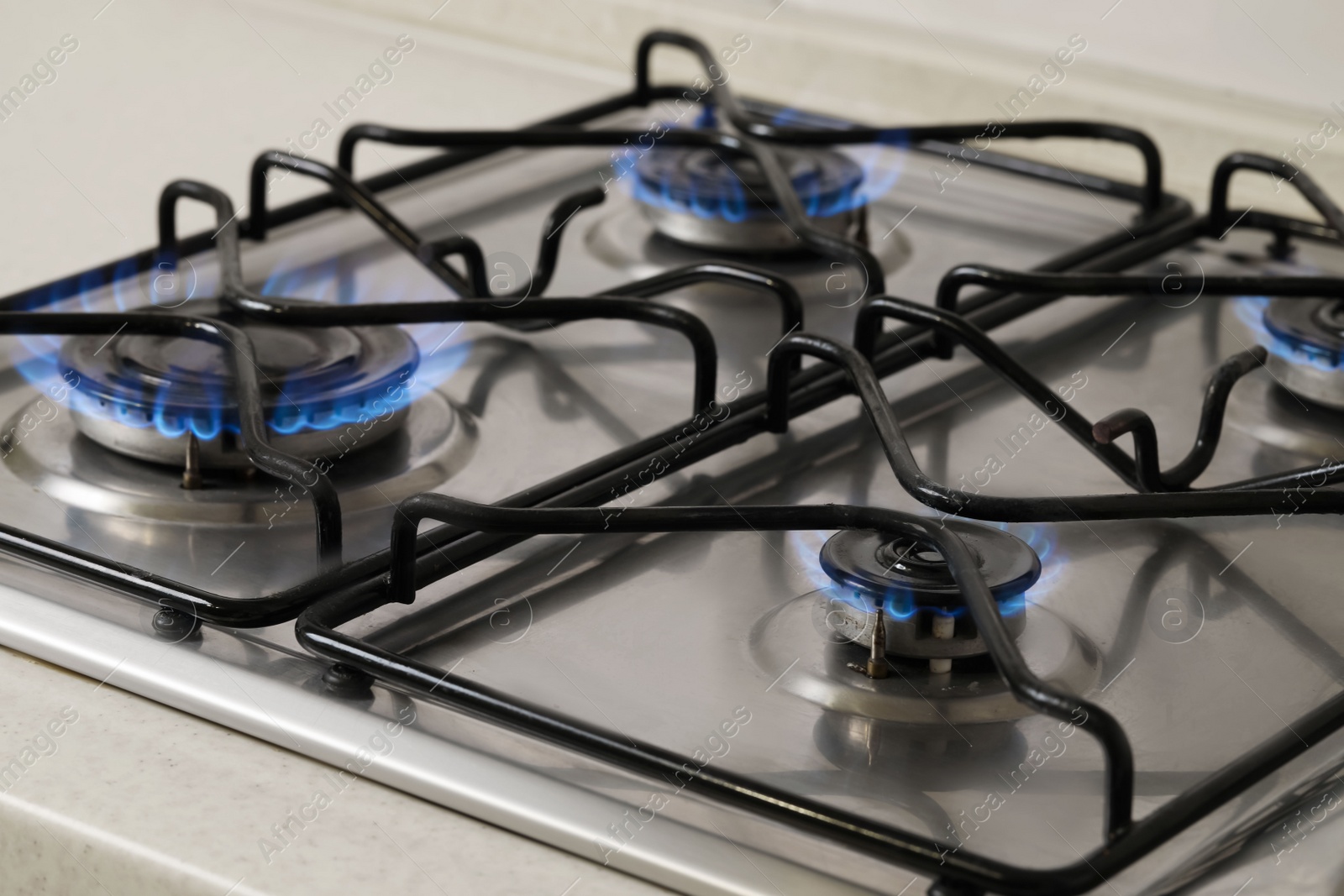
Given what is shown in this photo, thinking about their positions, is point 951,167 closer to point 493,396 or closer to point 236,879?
point 493,396

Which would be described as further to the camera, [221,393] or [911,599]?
[221,393]

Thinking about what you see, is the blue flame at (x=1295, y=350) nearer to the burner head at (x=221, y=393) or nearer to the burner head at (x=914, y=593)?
the burner head at (x=914, y=593)

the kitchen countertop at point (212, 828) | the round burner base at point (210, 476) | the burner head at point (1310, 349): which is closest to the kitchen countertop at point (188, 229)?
the kitchen countertop at point (212, 828)

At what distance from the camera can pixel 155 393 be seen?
69 centimetres

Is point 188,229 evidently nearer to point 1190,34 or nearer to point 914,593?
point 914,593

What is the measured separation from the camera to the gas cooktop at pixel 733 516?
501 millimetres

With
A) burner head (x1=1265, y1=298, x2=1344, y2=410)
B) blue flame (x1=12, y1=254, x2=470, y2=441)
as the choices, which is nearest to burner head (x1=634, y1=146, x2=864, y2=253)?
blue flame (x1=12, y1=254, x2=470, y2=441)

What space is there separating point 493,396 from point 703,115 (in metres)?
0.43

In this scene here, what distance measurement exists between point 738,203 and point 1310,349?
337 millimetres

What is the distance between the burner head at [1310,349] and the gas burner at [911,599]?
287 millimetres

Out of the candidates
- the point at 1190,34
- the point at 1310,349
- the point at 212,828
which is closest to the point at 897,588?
the point at 212,828

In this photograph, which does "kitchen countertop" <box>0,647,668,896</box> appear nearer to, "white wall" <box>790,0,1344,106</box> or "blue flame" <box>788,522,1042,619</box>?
"blue flame" <box>788,522,1042,619</box>

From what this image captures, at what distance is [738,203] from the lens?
966 mm

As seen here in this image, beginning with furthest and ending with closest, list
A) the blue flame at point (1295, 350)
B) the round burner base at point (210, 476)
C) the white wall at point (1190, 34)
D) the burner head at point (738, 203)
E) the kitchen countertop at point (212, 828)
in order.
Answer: the white wall at point (1190, 34) < the burner head at point (738, 203) < the blue flame at point (1295, 350) < the round burner base at point (210, 476) < the kitchen countertop at point (212, 828)
